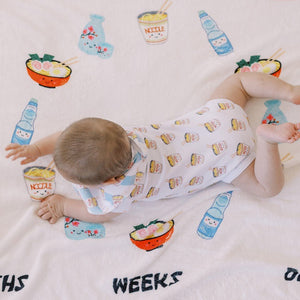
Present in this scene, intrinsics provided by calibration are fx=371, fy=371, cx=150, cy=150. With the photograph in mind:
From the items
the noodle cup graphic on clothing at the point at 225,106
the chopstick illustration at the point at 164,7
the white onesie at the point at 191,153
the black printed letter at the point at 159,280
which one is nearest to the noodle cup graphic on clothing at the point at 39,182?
the white onesie at the point at 191,153

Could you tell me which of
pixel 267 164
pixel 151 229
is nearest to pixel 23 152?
pixel 151 229

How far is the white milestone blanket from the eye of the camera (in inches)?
34.9

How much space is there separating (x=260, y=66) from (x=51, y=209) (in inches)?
28.0

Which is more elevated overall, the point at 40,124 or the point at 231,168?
the point at 40,124

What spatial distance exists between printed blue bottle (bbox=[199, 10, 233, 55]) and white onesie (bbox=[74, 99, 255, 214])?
21cm

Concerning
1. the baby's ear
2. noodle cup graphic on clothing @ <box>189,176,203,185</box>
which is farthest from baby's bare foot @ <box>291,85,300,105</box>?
the baby's ear

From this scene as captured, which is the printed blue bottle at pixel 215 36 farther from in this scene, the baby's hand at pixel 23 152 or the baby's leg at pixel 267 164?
the baby's hand at pixel 23 152

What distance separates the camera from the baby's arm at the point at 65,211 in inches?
36.7

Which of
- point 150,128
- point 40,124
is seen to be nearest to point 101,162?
point 150,128

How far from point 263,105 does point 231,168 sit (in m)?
0.23

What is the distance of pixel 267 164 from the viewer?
0.91 m

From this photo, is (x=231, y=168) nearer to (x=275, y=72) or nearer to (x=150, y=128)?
(x=150, y=128)

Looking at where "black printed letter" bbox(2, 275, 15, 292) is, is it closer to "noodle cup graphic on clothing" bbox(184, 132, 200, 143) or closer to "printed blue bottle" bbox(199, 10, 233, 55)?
"noodle cup graphic on clothing" bbox(184, 132, 200, 143)

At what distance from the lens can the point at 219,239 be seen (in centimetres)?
93
